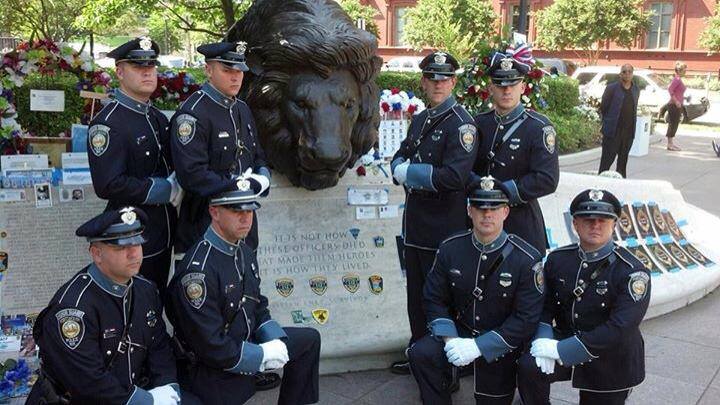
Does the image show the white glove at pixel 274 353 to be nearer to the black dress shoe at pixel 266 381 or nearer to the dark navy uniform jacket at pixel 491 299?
the dark navy uniform jacket at pixel 491 299

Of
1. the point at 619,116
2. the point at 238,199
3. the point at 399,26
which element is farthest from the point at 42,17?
the point at 399,26

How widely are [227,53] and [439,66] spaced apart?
1.17m

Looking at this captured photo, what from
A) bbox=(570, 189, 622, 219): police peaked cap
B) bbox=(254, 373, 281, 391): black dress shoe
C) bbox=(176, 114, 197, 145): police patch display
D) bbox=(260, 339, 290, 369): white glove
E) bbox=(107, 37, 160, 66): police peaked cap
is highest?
bbox=(107, 37, 160, 66): police peaked cap

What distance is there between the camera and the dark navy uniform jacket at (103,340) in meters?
2.76

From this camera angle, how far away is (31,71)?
4941 millimetres

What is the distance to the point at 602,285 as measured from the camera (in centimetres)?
345

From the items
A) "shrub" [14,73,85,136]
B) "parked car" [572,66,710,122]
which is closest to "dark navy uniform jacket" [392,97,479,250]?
"shrub" [14,73,85,136]

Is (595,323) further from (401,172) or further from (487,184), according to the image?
(401,172)

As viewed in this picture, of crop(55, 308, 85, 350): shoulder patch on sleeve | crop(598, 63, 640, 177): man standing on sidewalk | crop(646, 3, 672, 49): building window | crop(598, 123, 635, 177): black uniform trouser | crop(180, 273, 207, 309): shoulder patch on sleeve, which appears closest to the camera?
crop(55, 308, 85, 350): shoulder patch on sleeve

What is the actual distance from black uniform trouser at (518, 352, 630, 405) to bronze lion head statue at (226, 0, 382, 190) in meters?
1.56

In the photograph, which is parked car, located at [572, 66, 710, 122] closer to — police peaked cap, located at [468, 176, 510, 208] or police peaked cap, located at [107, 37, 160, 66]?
police peaked cap, located at [468, 176, 510, 208]

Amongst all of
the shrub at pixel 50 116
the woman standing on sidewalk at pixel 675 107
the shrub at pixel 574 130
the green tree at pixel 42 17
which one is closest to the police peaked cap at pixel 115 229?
the shrub at pixel 50 116

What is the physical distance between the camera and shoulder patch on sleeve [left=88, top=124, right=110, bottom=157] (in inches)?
139

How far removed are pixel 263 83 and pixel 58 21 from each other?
20396 millimetres
